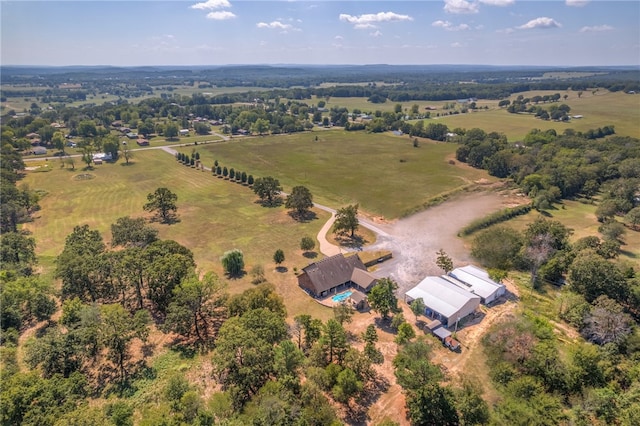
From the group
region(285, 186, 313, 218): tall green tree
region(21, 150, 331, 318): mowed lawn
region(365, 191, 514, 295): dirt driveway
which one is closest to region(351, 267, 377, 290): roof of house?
region(365, 191, 514, 295): dirt driveway

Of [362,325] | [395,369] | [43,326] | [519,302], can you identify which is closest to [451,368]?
[395,369]

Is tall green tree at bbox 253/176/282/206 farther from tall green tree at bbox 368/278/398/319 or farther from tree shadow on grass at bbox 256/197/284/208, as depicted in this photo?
tall green tree at bbox 368/278/398/319

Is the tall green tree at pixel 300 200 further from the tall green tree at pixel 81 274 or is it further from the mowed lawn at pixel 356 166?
the tall green tree at pixel 81 274

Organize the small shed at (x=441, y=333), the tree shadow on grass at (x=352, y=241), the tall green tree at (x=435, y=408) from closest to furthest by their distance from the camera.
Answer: the tall green tree at (x=435, y=408) → the small shed at (x=441, y=333) → the tree shadow on grass at (x=352, y=241)

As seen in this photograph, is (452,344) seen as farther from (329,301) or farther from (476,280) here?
(329,301)

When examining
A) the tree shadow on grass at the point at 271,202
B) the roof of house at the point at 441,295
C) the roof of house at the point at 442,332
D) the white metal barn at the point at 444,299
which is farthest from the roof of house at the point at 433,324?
the tree shadow on grass at the point at 271,202

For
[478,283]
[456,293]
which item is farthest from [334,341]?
[478,283]

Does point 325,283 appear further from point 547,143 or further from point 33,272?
point 547,143
